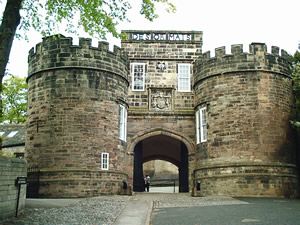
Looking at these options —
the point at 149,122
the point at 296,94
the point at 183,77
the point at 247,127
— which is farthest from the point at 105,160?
the point at 296,94

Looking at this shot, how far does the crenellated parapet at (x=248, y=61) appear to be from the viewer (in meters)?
19.2

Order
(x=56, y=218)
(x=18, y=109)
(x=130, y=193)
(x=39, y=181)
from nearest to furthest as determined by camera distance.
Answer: (x=56, y=218)
(x=39, y=181)
(x=130, y=193)
(x=18, y=109)

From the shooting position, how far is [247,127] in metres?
18.4

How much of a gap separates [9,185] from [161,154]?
18.9 meters

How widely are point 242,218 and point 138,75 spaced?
1297cm

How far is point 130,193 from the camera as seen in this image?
61.3 ft

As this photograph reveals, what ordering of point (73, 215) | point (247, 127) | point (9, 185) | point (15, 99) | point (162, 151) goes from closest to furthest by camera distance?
point (9, 185) → point (73, 215) → point (247, 127) → point (162, 151) → point (15, 99)

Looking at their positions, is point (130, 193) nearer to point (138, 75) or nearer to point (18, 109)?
point (138, 75)

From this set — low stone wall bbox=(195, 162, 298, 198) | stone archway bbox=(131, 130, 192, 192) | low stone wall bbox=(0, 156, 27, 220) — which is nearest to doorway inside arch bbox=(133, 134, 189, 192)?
stone archway bbox=(131, 130, 192, 192)

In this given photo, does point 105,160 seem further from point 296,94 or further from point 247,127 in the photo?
point 296,94

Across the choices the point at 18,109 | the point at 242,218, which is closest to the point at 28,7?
the point at 242,218

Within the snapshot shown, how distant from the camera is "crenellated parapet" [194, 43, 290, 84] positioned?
757 inches

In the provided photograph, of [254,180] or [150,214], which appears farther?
[254,180]

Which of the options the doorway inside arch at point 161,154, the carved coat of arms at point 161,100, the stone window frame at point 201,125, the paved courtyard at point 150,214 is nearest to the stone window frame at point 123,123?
the carved coat of arms at point 161,100
